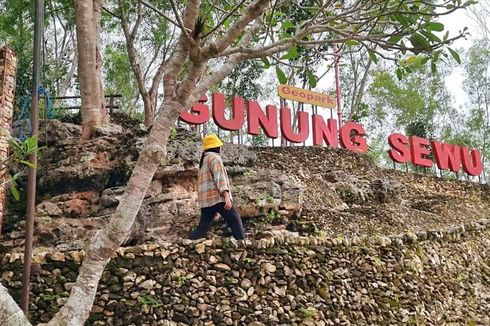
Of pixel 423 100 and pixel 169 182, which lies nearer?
pixel 169 182

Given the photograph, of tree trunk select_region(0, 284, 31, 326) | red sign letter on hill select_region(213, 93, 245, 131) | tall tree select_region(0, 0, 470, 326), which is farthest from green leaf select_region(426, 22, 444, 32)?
red sign letter on hill select_region(213, 93, 245, 131)

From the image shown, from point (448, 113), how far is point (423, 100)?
1.92 m

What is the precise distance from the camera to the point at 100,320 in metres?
Answer: 4.98

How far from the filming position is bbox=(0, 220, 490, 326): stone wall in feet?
16.8

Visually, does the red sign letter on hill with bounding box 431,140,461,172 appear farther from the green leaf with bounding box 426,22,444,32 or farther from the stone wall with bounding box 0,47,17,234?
the stone wall with bounding box 0,47,17,234

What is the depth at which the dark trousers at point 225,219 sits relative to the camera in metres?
5.84

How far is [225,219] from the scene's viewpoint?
19.4ft

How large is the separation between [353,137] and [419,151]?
2.68 metres

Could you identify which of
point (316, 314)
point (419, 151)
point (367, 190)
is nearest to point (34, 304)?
point (316, 314)

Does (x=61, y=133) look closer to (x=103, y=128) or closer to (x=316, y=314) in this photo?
(x=103, y=128)

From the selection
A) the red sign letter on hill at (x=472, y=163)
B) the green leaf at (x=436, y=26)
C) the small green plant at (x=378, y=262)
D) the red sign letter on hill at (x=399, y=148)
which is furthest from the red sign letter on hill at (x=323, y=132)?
the green leaf at (x=436, y=26)

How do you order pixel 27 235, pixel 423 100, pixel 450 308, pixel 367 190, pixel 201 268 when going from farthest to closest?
pixel 423 100 < pixel 367 190 < pixel 450 308 < pixel 201 268 < pixel 27 235

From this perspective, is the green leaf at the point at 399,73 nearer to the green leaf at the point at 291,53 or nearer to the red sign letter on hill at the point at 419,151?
the green leaf at the point at 291,53

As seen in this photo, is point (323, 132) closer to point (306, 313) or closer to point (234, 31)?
point (306, 313)
